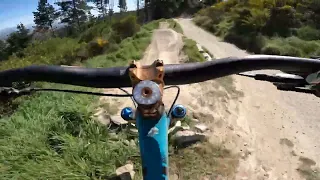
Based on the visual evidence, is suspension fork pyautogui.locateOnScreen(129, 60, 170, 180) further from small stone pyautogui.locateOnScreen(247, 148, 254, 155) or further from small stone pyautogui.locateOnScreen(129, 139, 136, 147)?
small stone pyautogui.locateOnScreen(247, 148, 254, 155)

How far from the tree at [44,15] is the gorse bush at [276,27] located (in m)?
34.2

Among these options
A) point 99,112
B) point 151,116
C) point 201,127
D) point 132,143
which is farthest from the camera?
point 99,112

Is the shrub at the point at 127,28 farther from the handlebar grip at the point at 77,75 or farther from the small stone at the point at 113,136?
the handlebar grip at the point at 77,75

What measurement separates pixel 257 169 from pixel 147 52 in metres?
8.09

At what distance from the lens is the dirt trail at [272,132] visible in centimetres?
461

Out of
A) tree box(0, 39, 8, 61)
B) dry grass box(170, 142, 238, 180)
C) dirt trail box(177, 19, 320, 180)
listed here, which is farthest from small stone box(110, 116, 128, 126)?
tree box(0, 39, 8, 61)

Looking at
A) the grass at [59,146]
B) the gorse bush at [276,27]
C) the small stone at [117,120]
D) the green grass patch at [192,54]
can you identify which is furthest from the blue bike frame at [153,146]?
the gorse bush at [276,27]

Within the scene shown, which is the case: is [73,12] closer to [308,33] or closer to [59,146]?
[308,33]

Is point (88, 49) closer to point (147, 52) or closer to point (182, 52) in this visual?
point (147, 52)

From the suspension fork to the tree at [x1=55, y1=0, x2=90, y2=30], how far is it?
43420mm

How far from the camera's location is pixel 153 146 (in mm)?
1081

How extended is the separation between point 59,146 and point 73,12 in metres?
41.4

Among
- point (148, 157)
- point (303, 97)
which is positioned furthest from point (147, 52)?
point (148, 157)

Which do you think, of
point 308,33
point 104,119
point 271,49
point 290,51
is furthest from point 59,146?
point 308,33
